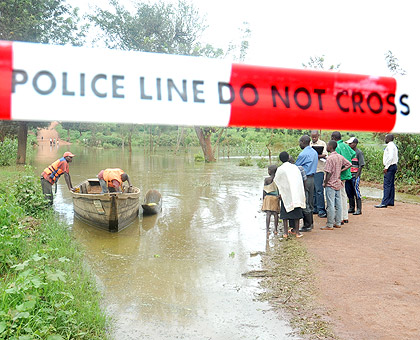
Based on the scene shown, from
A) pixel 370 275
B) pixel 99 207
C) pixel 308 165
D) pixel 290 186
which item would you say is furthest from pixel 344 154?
pixel 99 207

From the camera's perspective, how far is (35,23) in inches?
712

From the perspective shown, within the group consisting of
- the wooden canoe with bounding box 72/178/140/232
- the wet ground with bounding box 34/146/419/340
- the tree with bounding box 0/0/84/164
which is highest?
the tree with bounding box 0/0/84/164

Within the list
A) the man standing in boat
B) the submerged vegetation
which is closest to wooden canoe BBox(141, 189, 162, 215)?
the man standing in boat

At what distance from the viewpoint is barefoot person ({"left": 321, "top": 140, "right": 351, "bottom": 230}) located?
7.39 m

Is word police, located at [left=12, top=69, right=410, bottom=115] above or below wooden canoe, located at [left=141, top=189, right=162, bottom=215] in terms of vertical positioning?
above

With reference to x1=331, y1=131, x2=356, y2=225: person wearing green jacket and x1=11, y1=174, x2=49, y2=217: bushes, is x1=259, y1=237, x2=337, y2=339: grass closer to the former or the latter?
x1=331, y1=131, x2=356, y2=225: person wearing green jacket

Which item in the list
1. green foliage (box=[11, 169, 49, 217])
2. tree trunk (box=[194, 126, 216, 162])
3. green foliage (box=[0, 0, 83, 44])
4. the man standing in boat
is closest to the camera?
green foliage (box=[11, 169, 49, 217])

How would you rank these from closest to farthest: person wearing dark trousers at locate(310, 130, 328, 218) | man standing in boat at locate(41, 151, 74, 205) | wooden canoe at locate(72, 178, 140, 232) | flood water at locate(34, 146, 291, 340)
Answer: flood water at locate(34, 146, 291, 340), person wearing dark trousers at locate(310, 130, 328, 218), wooden canoe at locate(72, 178, 140, 232), man standing in boat at locate(41, 151, 74, 205)

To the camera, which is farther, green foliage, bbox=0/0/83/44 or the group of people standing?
green foliage, bbox=0/0/83/44

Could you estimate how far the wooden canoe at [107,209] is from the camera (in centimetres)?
834

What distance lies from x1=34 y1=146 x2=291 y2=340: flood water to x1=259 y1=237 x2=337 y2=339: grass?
186 millimetres

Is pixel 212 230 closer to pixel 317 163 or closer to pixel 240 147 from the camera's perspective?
pixel 317 163

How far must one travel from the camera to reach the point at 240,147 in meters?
41.0

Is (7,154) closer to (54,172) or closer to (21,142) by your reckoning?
(21,142)
